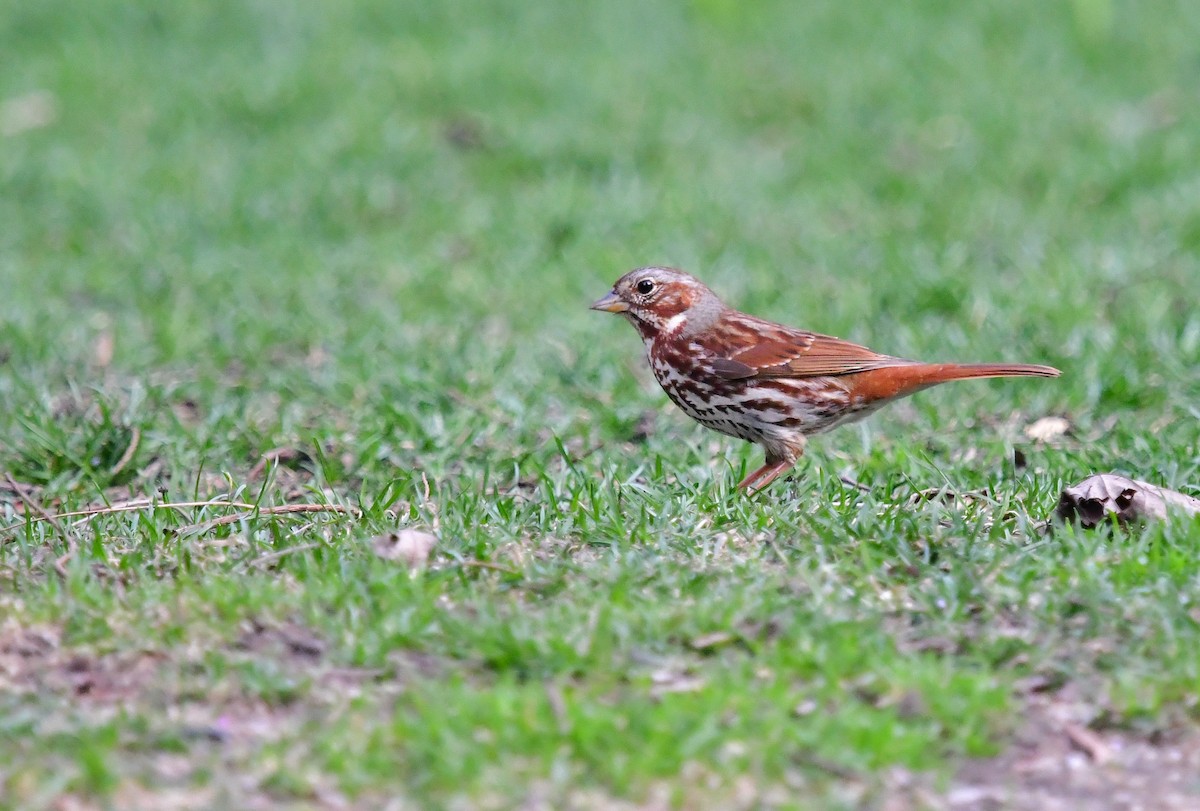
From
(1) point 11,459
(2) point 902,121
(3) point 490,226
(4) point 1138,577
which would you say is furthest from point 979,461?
(2) point 902,121

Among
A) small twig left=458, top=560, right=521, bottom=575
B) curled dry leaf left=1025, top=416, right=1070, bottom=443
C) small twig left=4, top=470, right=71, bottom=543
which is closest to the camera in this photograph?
small twig left=458, top=560, right=521, bottom=575

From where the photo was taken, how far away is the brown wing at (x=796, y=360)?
18.0ft

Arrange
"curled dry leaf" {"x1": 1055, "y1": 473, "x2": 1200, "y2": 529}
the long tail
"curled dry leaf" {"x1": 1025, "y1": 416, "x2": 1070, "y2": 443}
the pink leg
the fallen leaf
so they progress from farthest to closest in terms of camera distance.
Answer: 1. "curled dry leaf" {"x1": 1025, "y1": 416, "x2": 1070, "y2": 443}
2. the long tail
3. the pink leg
4. "curled dry leaf" {"x1": 1055, "y1": 473, "x2": 1200, "y2": 529}
5. the fallen leaf

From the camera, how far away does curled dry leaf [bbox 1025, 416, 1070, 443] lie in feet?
19.8

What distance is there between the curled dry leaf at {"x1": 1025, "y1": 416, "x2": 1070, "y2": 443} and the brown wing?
815mm

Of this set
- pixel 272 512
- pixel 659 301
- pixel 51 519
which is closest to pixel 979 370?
pixel 659 301

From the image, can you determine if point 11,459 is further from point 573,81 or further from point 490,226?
point 573,81

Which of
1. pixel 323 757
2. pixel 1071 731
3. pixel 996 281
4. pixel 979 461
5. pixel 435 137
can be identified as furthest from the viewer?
pixel 435 137

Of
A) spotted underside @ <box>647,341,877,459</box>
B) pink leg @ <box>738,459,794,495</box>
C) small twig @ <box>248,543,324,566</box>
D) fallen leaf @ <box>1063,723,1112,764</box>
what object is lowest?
small twig @ <box>248,543,324,566</box>

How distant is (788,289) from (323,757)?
16.5 feet

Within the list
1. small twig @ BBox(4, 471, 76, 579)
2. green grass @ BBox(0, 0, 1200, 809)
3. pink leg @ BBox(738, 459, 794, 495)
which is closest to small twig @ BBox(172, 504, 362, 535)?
green grass @ BBox(0, 0, 1200, 809)

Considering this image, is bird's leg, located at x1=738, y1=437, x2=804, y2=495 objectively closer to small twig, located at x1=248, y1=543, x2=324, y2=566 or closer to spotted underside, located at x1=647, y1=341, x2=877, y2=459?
spotted underside, located at x1=647, y1=341, x2=877, y2=459

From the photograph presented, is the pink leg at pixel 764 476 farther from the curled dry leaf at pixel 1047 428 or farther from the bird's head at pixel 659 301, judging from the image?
the curled dry leaf at pixel 1047 428

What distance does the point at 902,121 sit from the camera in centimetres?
1084
